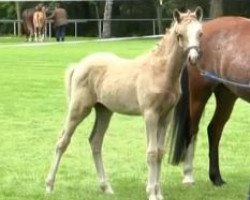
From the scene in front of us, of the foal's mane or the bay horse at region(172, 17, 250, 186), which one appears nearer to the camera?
the foal's mane

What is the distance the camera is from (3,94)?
17.1 meters

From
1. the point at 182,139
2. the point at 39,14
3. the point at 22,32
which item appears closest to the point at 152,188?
the point at 182,139

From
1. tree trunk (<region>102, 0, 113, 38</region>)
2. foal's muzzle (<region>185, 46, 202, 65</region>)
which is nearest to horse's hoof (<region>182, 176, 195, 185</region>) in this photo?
foal's muzzle (<region>185, 46, 202, 65</region>)

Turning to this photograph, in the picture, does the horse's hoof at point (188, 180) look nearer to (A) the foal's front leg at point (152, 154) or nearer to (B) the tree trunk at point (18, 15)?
(A) the foal's front leg at point (152, 154)

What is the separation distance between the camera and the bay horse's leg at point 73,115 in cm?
780

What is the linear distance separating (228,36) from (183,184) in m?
1.77

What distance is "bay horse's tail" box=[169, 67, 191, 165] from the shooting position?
28.6 ft

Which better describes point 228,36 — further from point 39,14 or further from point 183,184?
point 39,14

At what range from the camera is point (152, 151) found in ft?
24.0

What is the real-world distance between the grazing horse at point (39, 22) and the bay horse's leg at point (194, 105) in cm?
3372

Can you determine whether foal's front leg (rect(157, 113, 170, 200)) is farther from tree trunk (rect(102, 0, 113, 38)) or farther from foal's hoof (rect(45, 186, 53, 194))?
tree trunk (rect(102, 0, 113, 38))

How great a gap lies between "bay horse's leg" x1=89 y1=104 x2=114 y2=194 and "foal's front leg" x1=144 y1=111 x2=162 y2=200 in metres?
0.75

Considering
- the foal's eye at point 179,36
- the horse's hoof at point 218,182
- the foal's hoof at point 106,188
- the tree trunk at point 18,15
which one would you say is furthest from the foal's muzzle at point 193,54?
the tree trunk at point 18,15

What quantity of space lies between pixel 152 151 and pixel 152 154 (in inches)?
1.2
